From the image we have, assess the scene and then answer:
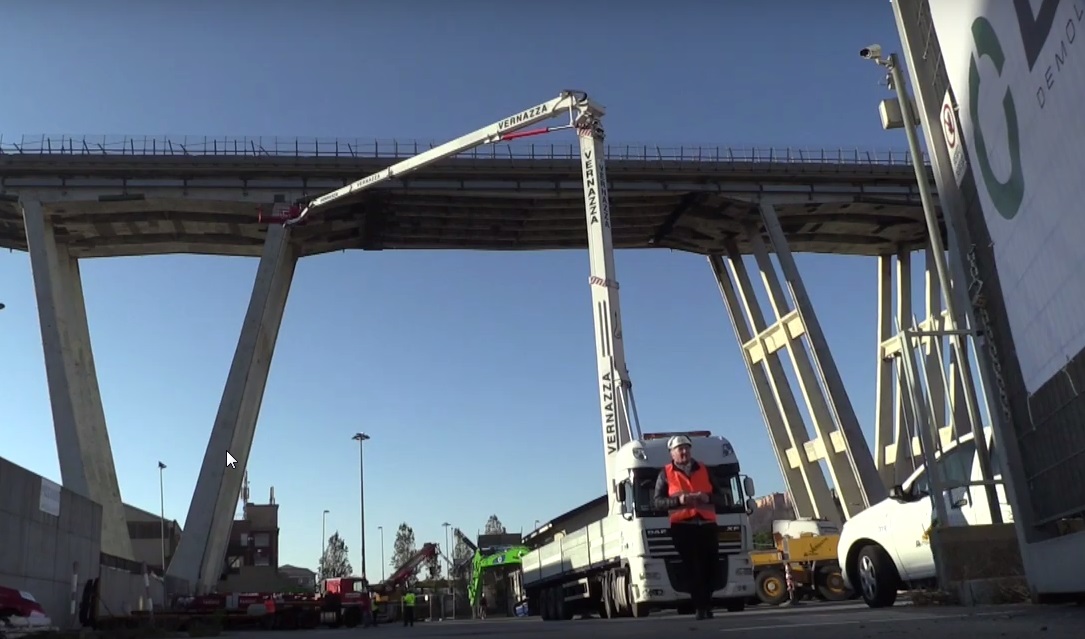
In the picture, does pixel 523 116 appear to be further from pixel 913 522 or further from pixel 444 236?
pixel 913 522

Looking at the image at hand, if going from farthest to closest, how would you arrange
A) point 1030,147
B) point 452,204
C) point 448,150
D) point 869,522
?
1. point 452,204
2. point 448,150
3. point 869,522
4. point 1030,147

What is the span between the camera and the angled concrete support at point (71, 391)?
119 ft

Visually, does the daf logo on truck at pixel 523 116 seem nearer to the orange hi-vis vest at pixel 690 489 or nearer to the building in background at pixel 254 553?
the orange hi-vis vest at pixel 690 489

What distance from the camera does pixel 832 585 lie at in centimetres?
2198

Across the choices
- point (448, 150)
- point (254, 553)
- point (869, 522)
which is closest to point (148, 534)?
point (254, 553)

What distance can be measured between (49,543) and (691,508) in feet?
53.5

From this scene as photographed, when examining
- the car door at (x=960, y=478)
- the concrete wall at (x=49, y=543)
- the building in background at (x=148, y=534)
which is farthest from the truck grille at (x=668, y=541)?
the building in background at (x=148, y=534)

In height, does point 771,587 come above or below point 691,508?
below

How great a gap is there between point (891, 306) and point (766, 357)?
26.0 feet

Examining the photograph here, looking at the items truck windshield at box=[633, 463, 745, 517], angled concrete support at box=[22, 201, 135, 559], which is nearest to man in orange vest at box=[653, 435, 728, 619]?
truck windshield at box=[633, 463, 745, 517]

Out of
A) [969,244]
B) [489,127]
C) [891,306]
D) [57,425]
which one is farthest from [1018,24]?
[891,306]

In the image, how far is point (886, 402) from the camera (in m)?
50.3

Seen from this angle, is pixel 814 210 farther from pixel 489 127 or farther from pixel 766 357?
pixel 489 127

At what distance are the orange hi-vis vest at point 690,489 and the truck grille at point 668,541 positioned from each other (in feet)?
20.6
